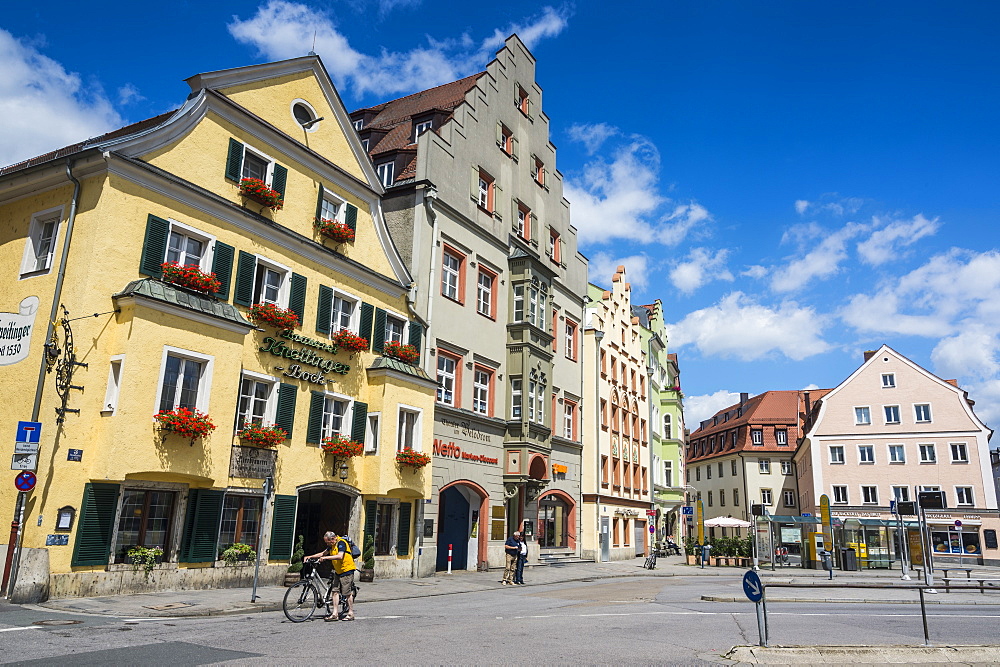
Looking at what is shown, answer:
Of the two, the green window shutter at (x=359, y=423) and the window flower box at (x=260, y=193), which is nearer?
→ the window flower box at (x=260, y=193)

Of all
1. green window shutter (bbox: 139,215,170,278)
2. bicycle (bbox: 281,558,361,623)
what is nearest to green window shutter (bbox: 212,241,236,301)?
green window shutter (bbox: 139,215,170,278)

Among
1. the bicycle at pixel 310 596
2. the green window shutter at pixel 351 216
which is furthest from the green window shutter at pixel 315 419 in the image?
the bicycle at pixel 310 596

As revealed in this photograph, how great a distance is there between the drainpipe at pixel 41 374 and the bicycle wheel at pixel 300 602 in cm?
524

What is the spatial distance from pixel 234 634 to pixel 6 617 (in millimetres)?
4149

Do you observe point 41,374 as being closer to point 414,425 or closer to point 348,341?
point 348,341

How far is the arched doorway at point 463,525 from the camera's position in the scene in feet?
95.0

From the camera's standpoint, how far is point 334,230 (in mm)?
23250

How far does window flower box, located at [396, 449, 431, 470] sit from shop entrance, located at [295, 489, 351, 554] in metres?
1.89

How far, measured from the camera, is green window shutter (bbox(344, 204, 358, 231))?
24.4 metres

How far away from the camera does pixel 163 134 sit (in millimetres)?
18562

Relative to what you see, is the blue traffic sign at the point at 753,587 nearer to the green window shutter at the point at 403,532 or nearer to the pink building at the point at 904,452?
the green window shutter at the point at 403,532

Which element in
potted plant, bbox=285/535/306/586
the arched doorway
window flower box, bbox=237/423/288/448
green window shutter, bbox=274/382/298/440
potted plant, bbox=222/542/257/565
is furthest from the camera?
the arched doorway

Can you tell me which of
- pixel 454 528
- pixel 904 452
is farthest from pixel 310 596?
pixel 904 452

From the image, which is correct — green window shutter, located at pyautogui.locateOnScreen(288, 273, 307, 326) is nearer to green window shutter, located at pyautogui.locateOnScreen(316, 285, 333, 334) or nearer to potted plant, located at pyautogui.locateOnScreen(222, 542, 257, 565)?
green window shutter, located at pyautogui.locateOnScreen(316, 285, 333, 334)
